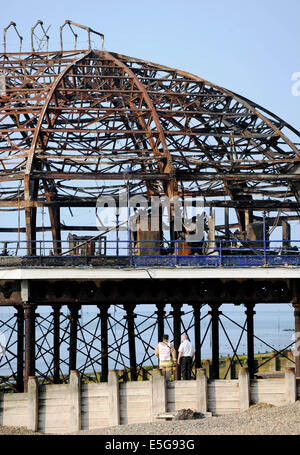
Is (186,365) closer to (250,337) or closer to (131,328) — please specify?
(250,337)

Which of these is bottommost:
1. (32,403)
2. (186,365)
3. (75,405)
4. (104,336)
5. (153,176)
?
(75,405)

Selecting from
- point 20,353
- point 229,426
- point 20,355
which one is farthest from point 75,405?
point 20,353

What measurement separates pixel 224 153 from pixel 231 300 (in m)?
12.9

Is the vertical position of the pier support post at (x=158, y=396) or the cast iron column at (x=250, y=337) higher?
the cast iron column at (x=250, y=337)

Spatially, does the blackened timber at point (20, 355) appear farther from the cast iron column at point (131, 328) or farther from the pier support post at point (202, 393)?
the pier support post at point (202, 393)

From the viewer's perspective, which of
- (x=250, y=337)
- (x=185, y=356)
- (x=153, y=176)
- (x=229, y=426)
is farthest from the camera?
(x=153, y=176)

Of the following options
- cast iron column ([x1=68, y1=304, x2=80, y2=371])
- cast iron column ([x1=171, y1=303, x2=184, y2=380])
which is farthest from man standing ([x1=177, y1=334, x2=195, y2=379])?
cast iron column ([x1=68, y1=304, x2=80, y2=371])

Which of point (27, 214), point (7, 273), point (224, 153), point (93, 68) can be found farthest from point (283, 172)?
point (7, 273)

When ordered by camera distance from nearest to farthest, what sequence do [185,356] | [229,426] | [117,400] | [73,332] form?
[229,426], [117,400], [185,356], [73,332]

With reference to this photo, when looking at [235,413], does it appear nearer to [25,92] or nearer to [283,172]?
[283,172]

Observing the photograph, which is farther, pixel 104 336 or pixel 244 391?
pixel 104 336

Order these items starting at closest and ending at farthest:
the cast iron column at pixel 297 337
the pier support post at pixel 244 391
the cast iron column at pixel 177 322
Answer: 1. the pier support post at pixel 244 391
2. the cast iron column at pixel 297 337
3. the cast iron column at pixel 177 322

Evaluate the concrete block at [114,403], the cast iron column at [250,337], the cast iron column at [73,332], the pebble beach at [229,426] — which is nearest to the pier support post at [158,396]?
the concrete block at [114,403]

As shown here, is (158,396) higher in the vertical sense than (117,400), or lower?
higher
